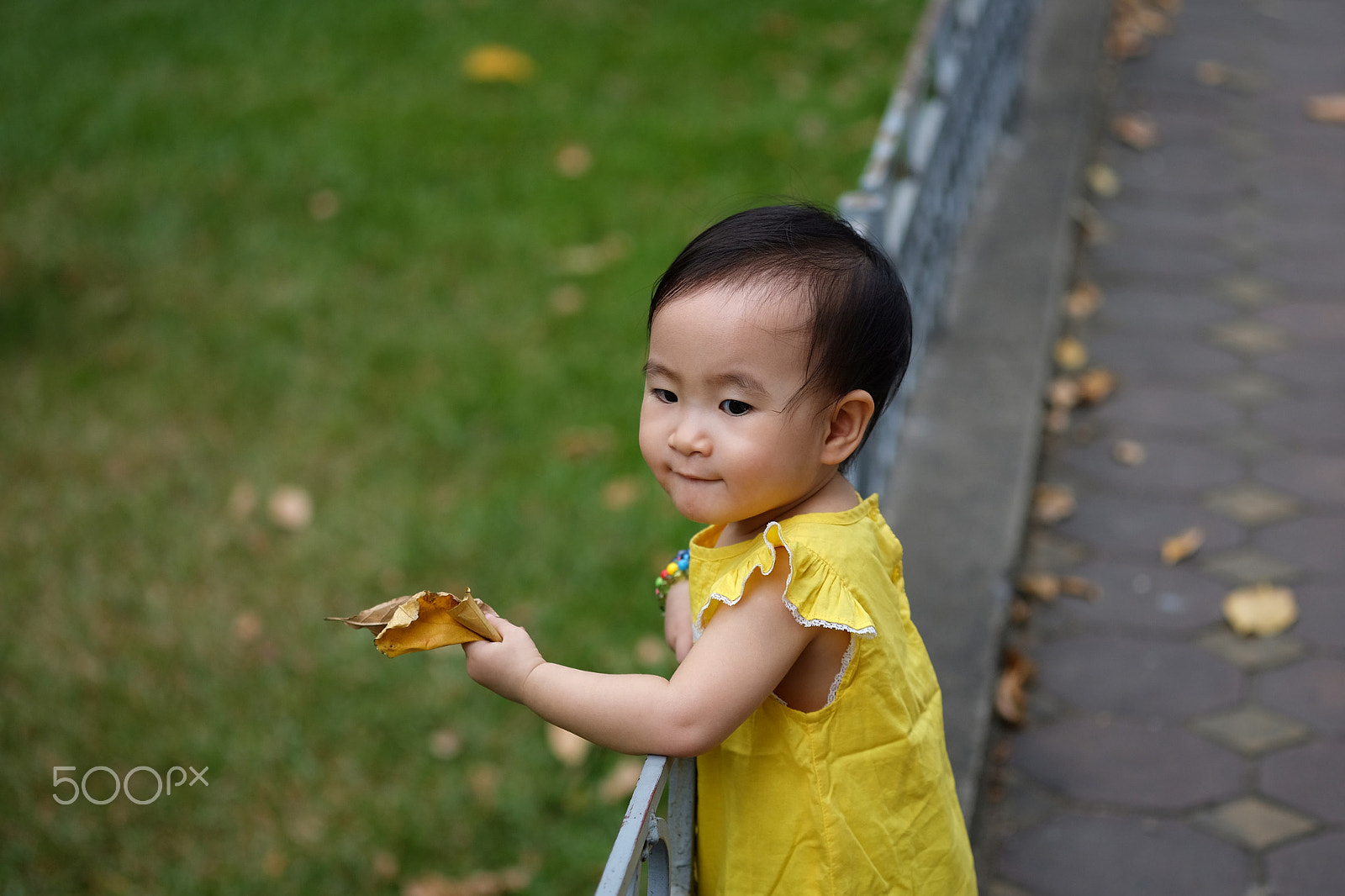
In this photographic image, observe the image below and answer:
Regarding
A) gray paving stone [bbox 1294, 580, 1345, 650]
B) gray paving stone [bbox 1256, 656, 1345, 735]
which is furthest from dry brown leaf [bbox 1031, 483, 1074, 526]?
gray paving stone [bbox 1256, 656, 1345, 735]

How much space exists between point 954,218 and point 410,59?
3691 mm

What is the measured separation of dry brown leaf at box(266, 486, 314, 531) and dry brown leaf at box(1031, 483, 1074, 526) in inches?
81.1

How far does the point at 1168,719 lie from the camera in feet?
8.52

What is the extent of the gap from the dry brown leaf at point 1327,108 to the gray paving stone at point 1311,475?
253 centimetres

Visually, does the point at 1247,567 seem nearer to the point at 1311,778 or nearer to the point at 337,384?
the point at 1311,778

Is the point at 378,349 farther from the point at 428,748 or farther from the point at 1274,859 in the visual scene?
the point at 1274,859

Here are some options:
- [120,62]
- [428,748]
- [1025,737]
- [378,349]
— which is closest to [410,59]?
[120,62]

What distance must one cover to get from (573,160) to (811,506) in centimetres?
421

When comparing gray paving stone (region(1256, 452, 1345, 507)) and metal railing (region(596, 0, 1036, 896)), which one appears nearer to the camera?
metal railing (region(596, 0, 1036, 896))

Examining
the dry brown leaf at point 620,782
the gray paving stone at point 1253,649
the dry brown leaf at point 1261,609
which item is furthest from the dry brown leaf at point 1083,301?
the dry brown leaf at point 620,782

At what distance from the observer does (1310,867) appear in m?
2.23

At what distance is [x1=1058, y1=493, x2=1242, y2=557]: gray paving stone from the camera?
310 cm

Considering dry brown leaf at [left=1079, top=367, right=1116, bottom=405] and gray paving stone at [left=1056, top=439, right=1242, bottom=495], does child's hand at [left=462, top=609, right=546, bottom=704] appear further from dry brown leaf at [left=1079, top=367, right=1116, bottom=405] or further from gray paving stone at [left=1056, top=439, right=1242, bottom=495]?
dry brown leaf at [left=1079, top=367, right=1116, bottom=405]

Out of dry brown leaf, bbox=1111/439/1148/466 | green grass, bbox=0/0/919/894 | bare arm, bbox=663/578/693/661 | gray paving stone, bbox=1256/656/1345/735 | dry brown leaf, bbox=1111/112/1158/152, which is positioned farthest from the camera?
dry brown leaf, bbox=1111/112/1158/152
